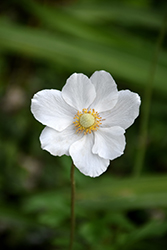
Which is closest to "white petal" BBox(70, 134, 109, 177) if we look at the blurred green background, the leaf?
the blurred green background

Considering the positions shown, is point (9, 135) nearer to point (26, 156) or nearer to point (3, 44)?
point (26, 156)

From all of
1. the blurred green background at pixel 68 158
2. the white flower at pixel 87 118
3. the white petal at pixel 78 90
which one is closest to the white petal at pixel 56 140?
the white flower at pixel 87 118

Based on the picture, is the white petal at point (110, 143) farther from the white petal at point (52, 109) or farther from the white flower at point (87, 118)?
the white petal at point (52, 109)

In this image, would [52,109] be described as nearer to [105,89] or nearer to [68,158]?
[105,89]

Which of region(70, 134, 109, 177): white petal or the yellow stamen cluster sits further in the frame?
the yellow stamen cluster

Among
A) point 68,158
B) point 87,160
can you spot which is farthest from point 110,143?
point 68,158

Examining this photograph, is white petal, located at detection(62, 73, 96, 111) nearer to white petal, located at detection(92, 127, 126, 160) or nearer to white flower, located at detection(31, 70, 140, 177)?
white flower, located at detection(31, 70, 140, 177)
